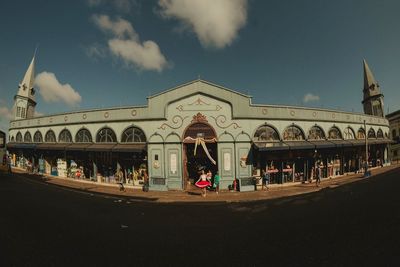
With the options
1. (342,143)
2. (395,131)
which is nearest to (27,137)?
(342,143)

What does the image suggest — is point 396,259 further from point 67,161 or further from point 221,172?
point 67,161

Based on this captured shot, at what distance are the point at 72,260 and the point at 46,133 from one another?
25715 mm

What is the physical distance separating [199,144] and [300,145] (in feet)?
31.8

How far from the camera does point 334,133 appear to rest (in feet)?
71.0

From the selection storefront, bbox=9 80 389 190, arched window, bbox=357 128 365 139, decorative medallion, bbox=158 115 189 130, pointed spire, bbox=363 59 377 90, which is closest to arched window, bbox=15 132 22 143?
storefront, bbox=9 80 389 190

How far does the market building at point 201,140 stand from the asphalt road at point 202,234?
6.04 m

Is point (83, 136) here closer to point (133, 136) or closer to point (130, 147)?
point (133, 136)

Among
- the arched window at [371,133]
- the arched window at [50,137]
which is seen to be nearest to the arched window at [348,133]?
the arched window at [371,133]

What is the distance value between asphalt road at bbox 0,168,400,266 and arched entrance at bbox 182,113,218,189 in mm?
6096

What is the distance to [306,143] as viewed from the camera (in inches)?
739

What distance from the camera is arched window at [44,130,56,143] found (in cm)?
2363

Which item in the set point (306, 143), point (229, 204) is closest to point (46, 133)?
point (229, 204)

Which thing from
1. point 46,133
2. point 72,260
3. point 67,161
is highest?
point 46,133

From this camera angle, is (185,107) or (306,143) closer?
(185,107)
